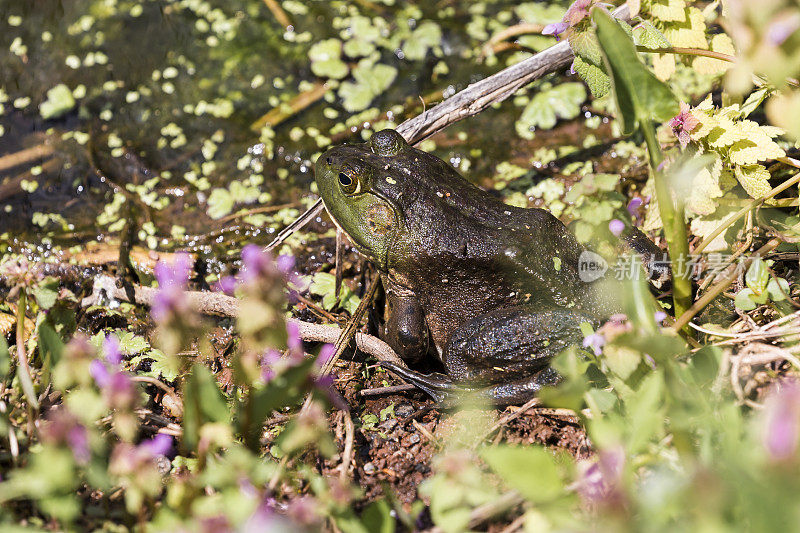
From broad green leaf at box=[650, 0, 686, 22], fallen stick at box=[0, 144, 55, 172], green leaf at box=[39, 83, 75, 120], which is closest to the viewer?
broad green leaf at box=[650, 0, 686, 22]

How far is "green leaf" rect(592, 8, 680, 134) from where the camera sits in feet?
7.15

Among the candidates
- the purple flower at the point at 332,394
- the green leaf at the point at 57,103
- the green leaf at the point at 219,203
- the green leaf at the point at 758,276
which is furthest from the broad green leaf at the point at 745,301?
the green leaf at the point at 57,103

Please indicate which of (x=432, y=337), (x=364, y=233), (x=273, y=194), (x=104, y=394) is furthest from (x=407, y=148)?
(x=104, y=394)

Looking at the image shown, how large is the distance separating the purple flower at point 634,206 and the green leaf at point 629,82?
1.16 meters

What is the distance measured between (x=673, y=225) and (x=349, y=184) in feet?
4.95

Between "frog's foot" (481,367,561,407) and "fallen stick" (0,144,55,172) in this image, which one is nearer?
"frog's foot" (481,367,561,407)

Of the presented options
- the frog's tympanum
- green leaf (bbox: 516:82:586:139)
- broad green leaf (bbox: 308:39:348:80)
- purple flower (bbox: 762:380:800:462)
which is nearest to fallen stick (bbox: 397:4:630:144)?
the frog's tympanum

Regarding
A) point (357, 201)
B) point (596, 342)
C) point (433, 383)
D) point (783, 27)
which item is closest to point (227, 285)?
point (357, 201)

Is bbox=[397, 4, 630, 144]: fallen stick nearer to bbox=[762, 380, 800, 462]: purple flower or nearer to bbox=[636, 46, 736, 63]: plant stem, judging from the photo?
bbox=[636, 46, 736, 63]: plant stem

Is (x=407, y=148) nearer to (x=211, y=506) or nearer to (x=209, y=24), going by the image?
(x=211, y=506)

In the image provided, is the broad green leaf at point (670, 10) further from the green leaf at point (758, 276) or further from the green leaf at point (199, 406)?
the green leaf at point (199, 406)

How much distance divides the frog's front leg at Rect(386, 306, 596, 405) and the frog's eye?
0.86m

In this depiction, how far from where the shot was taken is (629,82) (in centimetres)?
226

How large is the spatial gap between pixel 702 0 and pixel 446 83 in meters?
1.97
